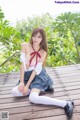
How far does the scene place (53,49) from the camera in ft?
15.8

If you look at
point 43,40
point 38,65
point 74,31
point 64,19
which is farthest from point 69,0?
point 74,31

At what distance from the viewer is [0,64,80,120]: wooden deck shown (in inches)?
81.1

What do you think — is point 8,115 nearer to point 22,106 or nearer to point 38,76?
point 22,106

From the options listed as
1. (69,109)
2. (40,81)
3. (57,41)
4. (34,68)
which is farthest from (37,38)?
(57,41)

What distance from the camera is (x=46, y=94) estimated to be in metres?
2.58

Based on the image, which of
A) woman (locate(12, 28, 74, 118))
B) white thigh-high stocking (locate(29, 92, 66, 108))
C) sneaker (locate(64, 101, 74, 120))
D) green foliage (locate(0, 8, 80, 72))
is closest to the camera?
sneaker (locate(64, 101, 74, 120))

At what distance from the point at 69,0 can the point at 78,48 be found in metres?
1.84

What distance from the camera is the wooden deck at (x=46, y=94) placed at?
206 cm

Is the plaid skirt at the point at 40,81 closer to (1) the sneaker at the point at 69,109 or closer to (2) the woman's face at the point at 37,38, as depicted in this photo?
(2) the woman's face at the point at 37,38

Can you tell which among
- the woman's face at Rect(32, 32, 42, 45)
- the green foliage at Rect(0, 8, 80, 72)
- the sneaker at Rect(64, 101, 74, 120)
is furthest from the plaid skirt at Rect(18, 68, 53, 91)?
the green foliage at Rect(0, 8, 80, 72)

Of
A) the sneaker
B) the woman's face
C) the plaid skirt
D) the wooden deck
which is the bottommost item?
the wooden deck

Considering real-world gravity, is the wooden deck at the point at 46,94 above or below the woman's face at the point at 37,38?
below

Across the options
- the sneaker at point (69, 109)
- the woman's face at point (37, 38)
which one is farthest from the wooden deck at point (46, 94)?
the woman's face at point (37, 38)

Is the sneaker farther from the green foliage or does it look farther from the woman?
the green foliage
